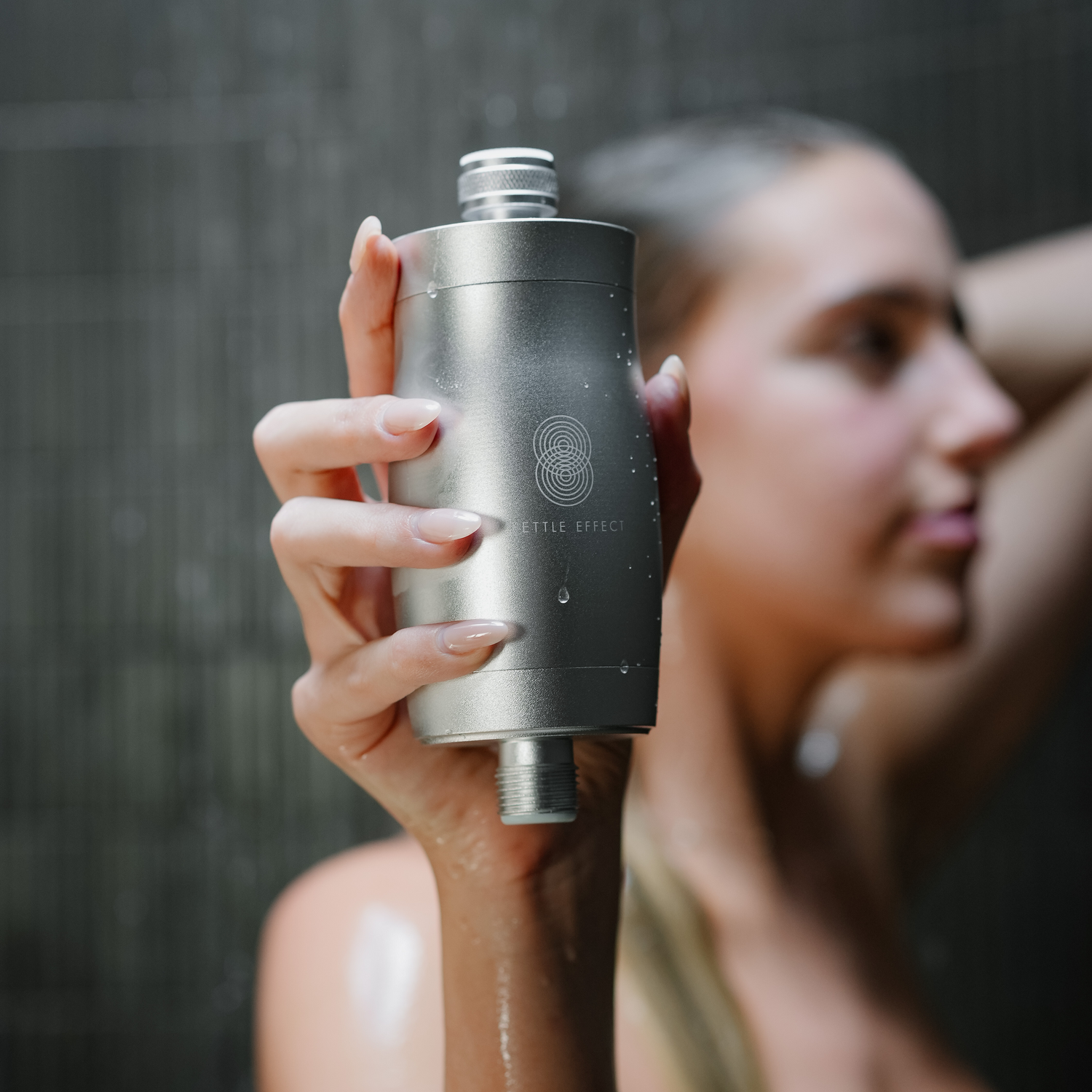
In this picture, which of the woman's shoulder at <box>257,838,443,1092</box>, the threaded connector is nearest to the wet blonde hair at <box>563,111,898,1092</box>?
the woman's shoulder at <box>257,838,443,1092</box>

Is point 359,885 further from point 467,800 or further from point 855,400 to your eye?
point 855,400

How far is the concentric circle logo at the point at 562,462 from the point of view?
0.94 feet

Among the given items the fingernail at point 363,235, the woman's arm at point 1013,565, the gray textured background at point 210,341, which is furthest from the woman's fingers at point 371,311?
the gray textured background at point 210,341

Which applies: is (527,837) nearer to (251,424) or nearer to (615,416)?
(615,416)

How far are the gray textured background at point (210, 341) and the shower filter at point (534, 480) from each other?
1142 mm

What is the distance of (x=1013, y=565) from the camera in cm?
89

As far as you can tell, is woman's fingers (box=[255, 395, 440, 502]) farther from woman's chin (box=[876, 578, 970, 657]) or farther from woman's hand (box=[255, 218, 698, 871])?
woman's chin (box=[876, 578, 970, 657])

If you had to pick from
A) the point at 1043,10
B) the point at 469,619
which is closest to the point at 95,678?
the point at 469,619

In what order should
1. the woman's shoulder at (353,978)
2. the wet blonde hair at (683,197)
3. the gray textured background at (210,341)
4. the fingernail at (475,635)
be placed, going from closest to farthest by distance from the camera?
1. the fingernail at (475,635)
2. the woman's shoulder at (353,978)
3. the wet blonde hair at (683,197)
4. the gray textured background at (210,341)

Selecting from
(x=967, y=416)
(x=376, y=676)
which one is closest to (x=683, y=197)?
(x=967, y=416)

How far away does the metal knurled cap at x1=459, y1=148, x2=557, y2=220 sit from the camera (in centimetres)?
31

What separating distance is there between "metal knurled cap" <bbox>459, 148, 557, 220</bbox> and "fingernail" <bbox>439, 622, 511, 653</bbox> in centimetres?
11

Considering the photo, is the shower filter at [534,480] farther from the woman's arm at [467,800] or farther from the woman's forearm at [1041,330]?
the woman's forearm at [1041,330]

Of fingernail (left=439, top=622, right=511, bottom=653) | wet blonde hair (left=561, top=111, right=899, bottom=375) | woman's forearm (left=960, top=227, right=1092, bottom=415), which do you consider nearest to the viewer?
fingernail (left=439, top=622, right=511, bottom=653)
